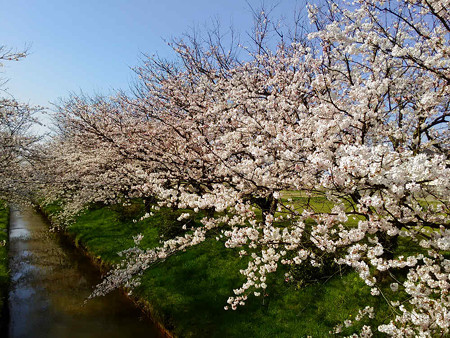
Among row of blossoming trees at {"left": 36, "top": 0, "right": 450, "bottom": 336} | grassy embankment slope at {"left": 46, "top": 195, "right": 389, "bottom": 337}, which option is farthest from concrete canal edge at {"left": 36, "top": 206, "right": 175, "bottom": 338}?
row of blossoming trees at {"left": 36, "top": 0, "right": 450, "bottom": 336}

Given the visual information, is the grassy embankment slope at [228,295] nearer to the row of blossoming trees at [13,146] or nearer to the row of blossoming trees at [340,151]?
the row of blossoming trees at [340,151]

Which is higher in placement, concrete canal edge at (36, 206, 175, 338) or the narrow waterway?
concrete canal edge at (36, 206, 175, 338)

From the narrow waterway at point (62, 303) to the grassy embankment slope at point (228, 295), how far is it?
1.05 meters

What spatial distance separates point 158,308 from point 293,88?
9043mm

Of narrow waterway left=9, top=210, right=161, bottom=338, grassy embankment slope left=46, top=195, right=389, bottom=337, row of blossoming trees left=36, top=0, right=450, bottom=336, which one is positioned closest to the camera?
row of blossoming trees left=36, top=0, right=450, bottom=336

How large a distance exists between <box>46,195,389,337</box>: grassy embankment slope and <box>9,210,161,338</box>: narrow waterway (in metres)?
1.05

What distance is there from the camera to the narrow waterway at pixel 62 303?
1087cm

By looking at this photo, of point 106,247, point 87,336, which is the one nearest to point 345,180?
point 87,336

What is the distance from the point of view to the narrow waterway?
10.9 meters

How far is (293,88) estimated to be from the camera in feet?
27.2

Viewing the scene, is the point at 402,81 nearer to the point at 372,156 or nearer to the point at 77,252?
the point at 372,156

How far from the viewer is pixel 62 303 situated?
12.8m

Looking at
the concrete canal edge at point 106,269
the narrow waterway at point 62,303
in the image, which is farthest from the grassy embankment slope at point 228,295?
the narrow waterway at point 62,303

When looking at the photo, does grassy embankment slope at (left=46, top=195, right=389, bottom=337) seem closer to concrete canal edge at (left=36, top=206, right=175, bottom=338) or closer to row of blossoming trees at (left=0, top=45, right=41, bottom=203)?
concrete canal edge at (left=36, top=206, right=175, bottom=338)
